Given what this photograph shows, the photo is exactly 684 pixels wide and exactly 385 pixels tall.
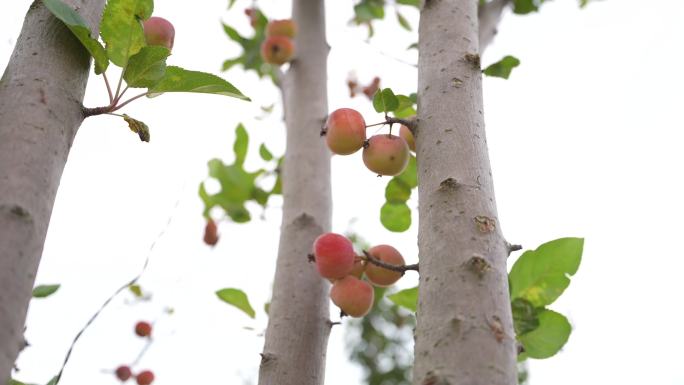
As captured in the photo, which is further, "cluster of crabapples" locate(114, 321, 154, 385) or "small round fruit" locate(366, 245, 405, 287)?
"cluster of crabapples" locate(114, 321, 154, 385)

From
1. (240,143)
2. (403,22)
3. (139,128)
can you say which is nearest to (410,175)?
(139,128)

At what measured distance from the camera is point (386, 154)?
3.72ft

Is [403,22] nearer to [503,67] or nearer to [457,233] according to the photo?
[503,67]

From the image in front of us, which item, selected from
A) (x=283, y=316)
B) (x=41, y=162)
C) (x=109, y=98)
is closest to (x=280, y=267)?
(x=283, y=316)

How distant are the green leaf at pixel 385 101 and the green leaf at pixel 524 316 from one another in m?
0.52

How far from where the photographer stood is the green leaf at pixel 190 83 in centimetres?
97

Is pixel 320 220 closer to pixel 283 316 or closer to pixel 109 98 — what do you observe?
pixel 283 316

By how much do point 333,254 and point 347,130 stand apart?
0.82ft

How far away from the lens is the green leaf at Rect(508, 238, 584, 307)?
1301 mm

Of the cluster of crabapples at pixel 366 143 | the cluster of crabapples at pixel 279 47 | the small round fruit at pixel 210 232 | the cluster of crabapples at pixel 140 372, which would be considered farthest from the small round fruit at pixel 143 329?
the cluster of crabapples at pixel 366 143

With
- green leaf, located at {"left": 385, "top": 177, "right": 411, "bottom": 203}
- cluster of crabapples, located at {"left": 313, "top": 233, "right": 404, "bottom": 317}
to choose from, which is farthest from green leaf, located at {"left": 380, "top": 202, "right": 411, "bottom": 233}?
cluster of crabapples, located at {"left": 313, "top": 233, "right": 404, "bottom": 317}

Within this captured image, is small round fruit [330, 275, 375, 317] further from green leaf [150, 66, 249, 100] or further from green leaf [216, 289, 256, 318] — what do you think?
green leaf [216, 289, 256, 318]

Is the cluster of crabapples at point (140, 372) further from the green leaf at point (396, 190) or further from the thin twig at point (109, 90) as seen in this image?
the thin twig at point (109, 90)

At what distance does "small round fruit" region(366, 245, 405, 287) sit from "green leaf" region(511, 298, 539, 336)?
0.93 ft
